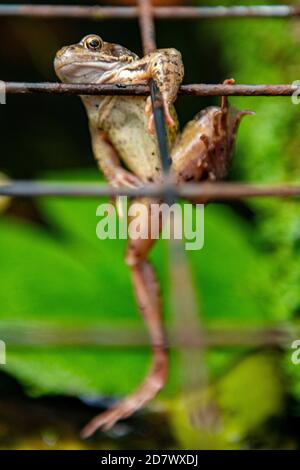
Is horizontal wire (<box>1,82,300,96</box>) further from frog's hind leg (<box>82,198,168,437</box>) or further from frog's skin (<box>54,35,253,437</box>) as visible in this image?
frog's hind leg (<box>82,198,168,437</box>)

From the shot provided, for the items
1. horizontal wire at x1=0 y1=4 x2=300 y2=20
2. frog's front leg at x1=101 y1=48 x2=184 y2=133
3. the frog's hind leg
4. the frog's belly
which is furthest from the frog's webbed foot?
horizontal wire at x1=0 y1=4 x2=300 y2=20

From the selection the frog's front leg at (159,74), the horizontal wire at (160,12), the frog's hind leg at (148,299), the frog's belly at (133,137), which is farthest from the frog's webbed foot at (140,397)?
the horizontal wire at (160,12)

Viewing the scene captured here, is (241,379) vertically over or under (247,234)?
under

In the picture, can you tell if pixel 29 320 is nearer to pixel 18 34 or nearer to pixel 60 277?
pixel 60 277

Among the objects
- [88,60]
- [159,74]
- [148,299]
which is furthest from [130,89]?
[148,299]

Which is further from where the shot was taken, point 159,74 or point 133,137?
point 133,137

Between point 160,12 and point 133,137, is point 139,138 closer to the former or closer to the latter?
point 133,137
